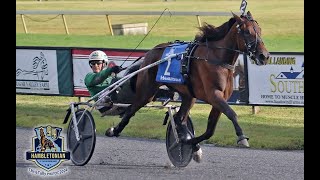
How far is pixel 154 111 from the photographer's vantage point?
52.5ft

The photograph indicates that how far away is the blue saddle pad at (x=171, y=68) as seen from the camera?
10.3 m

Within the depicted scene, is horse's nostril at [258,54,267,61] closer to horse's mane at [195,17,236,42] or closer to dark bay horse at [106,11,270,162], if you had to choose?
dark bay horse at [106,11,270,162]

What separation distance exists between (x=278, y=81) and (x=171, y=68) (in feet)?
13.4

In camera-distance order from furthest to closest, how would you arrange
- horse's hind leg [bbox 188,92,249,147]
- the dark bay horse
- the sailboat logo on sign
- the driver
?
the driver < the sailboat logo on sign < the dark bay horse < horse's hind leg [bbox 188,92,249,147]

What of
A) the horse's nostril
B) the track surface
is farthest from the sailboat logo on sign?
the horse's nostril

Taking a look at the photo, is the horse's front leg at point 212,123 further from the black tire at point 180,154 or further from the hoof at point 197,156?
the black tire at point 180,154

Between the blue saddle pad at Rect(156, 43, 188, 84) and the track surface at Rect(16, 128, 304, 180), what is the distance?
1009mm

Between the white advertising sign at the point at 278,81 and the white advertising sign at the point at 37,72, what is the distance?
3860mm

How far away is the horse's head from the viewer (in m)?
9.64

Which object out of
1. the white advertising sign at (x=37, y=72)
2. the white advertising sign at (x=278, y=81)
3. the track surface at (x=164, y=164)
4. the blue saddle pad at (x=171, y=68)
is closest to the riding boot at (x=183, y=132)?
the track surface at (x=164, y=164)

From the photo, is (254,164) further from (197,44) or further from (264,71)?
(264,71)

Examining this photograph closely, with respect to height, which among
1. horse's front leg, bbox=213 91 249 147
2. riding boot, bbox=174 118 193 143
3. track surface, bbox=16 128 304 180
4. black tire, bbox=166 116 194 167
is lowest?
track surface, bbox=16 128 304 180

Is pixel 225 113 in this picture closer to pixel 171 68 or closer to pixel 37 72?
pixel 171 68

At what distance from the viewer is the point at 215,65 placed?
32.8 ft
